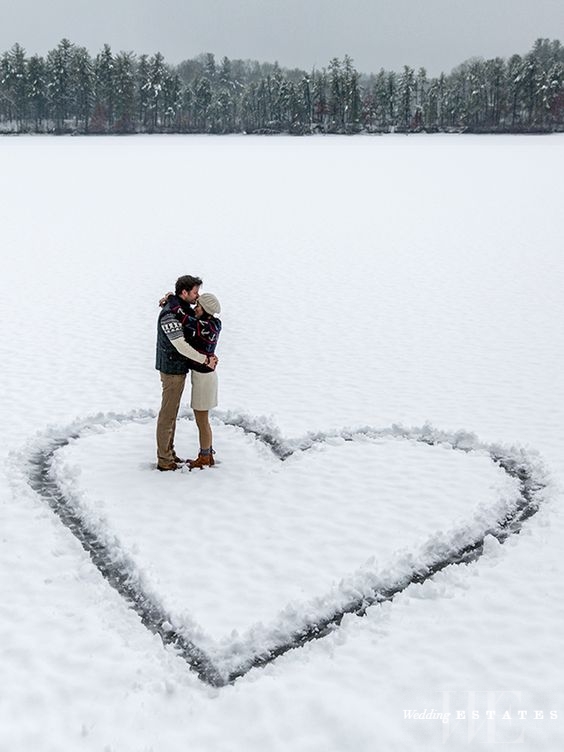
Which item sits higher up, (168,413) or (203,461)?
(168,413)

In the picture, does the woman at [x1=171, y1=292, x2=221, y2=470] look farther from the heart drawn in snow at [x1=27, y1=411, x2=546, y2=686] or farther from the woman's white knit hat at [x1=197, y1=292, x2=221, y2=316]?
the heart drawn in snow at [x1=27, y1=411, x2=546, y2=686]

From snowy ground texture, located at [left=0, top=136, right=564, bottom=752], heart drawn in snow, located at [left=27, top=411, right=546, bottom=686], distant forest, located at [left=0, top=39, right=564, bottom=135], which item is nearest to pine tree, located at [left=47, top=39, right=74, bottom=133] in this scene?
distant forest, located at [left=0, top=39, right=564, bottom=135]

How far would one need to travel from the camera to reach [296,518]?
8453 millimetres

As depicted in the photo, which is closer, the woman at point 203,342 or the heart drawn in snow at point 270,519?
the heart drawn in snow at point 270,519

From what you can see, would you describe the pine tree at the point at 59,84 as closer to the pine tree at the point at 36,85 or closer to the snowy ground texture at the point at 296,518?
the pine tree at the point at 36,85

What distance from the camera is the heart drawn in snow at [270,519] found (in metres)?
6.66

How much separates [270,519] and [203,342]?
7.13 feet

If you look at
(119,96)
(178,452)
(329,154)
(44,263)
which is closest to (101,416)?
(178,452)

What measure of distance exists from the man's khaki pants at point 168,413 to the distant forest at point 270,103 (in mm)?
112106

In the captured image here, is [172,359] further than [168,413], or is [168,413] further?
[168,413]

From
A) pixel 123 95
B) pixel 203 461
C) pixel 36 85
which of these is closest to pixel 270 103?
pixel 123 95

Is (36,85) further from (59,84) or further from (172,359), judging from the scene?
(172,359)

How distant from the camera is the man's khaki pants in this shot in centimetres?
899

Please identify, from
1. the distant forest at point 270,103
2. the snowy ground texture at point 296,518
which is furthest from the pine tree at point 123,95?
the snowy ground texture at point 296,518
